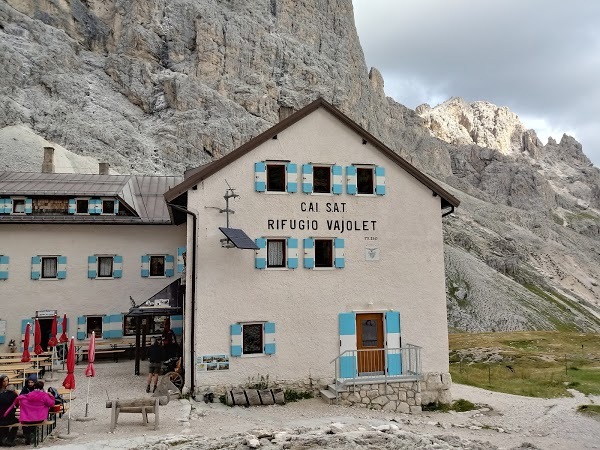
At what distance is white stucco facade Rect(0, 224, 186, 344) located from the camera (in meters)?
23.3

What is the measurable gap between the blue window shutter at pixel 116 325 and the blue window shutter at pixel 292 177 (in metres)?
11.6

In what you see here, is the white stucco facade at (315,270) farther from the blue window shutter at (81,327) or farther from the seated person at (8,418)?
the blue window shutter at (81,327)

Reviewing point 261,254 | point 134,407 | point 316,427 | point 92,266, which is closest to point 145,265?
point 92,266

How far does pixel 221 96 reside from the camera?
358ft

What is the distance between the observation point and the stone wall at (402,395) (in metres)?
16.7

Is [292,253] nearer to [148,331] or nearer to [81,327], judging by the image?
[148,331]

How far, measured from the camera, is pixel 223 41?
122 metres

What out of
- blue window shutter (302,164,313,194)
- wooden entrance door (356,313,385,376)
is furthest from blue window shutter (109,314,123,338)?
wooden entrance door (356,313,385,376)

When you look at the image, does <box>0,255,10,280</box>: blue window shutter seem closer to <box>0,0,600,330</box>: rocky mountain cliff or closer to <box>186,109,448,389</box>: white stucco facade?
<box>186,109,448,389</box>: white stucco facade

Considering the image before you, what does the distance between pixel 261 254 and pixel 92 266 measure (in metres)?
10.7

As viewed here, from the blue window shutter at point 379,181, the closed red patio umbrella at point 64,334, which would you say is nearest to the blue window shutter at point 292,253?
the blue window shutter at point 379,181

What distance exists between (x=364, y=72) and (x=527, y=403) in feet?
493

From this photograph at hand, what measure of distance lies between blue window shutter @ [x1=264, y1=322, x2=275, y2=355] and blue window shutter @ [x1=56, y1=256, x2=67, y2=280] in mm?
11846

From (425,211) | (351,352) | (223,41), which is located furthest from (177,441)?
(223,41)
